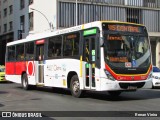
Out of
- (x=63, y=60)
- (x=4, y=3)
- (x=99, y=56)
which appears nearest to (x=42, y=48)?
(x=63, y=60)

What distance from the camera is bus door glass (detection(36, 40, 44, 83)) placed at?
19.9m

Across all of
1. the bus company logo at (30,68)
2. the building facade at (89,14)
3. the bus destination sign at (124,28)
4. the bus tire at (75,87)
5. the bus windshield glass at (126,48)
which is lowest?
the bus tire at (75,87)

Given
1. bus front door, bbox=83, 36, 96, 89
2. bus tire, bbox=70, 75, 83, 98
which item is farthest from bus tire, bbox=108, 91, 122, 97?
bus front door, bbox=83, 36, 96, 89

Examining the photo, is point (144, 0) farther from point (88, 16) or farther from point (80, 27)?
point (80, 27)

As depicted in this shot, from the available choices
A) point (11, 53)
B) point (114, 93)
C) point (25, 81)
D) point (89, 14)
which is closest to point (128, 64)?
point (114, 93)

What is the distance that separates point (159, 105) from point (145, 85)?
6.75 feet

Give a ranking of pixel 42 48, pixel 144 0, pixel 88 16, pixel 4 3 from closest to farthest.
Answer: pixel 42 48 → pixel 88 16 → pixel 144 0 → pixel 4 3

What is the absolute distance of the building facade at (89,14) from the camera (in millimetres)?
42806

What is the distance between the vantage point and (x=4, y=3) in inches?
2611

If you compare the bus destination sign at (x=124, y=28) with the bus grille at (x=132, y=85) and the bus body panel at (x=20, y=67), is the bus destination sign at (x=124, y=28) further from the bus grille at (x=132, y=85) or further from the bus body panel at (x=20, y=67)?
the bus body panel at (x=20, y=67)

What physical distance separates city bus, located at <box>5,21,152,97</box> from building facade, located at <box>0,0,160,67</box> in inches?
958

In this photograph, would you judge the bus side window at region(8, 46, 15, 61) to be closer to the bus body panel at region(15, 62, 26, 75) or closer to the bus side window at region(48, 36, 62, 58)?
the bus body panel at region(15, 62, 26, 75)

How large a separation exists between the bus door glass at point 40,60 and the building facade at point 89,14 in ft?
69.4

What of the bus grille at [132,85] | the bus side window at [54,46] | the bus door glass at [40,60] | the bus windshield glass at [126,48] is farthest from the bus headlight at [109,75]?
the bus door glass at [40,60]
